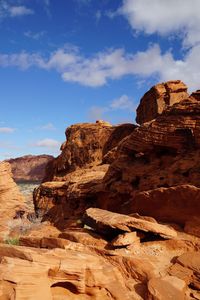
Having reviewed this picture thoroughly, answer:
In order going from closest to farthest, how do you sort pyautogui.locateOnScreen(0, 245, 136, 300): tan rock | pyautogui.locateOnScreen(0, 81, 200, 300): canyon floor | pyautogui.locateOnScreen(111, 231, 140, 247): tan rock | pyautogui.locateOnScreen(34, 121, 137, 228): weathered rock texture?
pyautogui.locateOnScreen(0, 245, 136, 300): tan rock → pyautogui.locateOnScreen(0, 81, 200, 300): canyon floor → pyautogui.locateOnScreen(111, 231, 140, 247): tan rock → pyautogui.locateOnScreen(34, 121, 137, 228): weathered rock texture

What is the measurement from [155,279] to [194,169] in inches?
225

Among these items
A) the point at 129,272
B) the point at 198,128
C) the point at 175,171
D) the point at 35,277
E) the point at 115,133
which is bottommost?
the point at 129,272

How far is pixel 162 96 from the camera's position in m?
32.4

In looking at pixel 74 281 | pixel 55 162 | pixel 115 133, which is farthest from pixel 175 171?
pixel 55 162

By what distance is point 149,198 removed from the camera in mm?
11867

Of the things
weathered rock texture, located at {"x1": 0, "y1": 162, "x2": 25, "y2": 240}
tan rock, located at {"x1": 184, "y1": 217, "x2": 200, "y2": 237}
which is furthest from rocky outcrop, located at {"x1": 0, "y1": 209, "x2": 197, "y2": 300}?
weathered rock texture, located at {"x1": 0, "y1": 162, "x2": 25, "y2": 240}

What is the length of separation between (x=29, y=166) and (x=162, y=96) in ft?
461

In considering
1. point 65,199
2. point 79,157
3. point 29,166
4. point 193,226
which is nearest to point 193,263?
point 193,226

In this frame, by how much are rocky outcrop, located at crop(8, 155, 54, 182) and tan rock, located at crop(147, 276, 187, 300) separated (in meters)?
146

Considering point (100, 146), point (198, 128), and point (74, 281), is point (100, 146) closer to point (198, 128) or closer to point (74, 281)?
point (198, 128)

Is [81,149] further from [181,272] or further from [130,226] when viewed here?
[181,272]

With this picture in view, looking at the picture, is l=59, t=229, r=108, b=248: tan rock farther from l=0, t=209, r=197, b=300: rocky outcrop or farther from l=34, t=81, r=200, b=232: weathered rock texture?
l=34, t=81, r=200, b=232: weathered rock texture

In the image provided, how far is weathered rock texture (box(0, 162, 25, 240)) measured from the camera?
65.3 feet

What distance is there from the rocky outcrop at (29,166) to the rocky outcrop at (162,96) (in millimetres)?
122570
